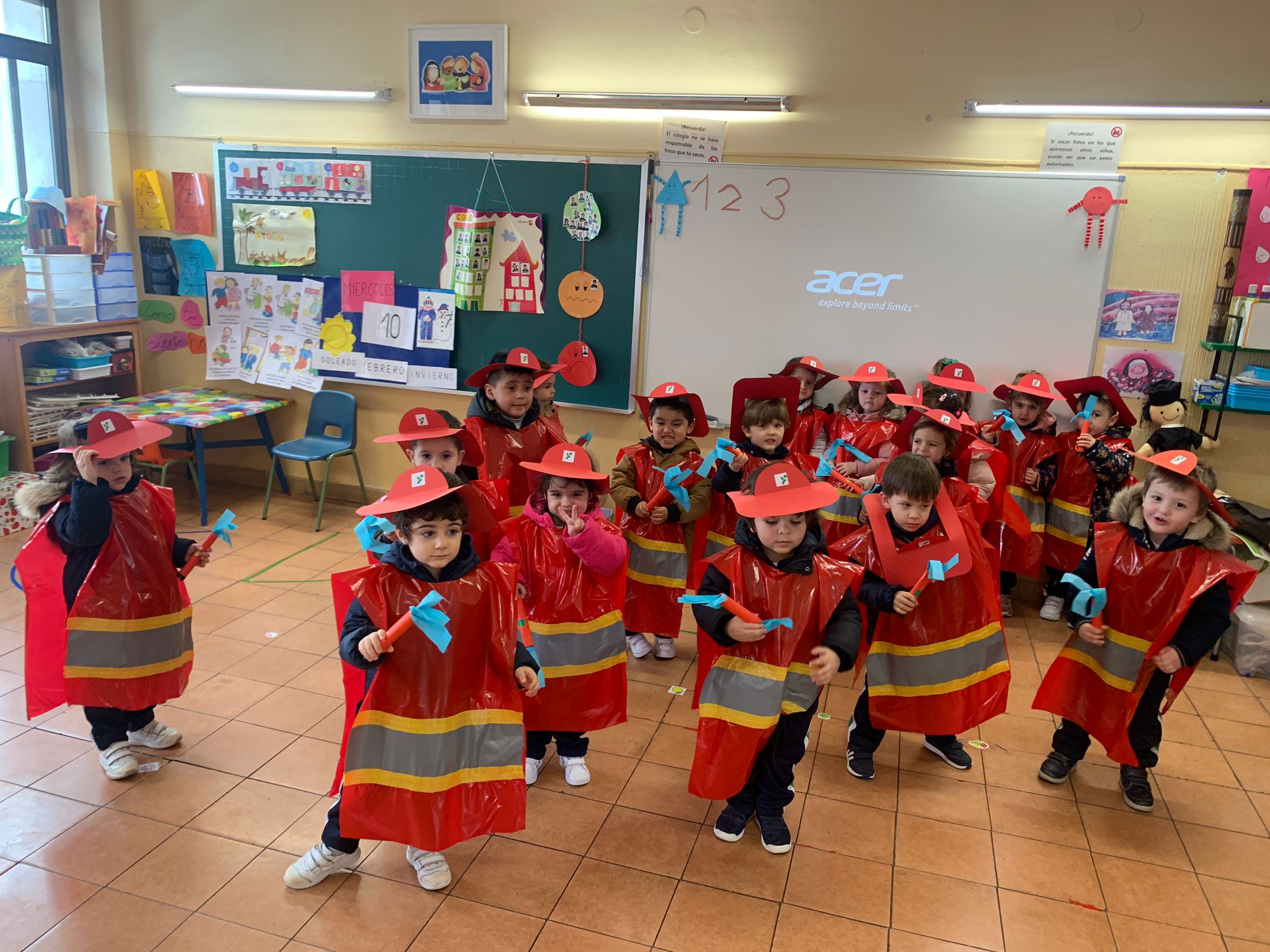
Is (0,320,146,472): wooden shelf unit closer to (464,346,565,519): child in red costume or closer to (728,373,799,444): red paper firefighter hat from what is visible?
(464,346,565,519): child in red costume

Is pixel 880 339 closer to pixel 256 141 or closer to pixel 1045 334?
pixel 1045 334

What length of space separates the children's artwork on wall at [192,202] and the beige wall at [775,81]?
0.08m

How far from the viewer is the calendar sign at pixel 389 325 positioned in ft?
18.3

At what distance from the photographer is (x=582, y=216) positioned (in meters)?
5.10

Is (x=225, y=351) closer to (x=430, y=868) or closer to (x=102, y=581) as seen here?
(x=102, y=581)

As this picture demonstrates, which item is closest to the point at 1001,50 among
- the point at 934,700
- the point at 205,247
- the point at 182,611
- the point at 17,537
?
the point at 934,700

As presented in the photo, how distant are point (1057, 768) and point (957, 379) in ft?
6.74

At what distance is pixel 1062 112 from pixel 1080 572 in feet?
8.45

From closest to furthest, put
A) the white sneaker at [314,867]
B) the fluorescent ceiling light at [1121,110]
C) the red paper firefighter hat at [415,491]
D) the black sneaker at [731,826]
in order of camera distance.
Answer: the red paper firefighter hat at [415,491], the white sneaker at [314,867], the black sneaker at [731,826], the fluorescent ceiling light at [1121,110]

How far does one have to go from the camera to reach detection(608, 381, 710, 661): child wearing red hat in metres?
3.63

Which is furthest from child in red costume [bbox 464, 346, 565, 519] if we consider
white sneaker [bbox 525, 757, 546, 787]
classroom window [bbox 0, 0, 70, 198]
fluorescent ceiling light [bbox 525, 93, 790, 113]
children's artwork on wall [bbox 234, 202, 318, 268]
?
classroom window [bbox 0, 0, 70, 198]

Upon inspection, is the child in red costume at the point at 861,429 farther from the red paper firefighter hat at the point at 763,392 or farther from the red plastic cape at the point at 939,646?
the red plastic cape at the point at 939,646

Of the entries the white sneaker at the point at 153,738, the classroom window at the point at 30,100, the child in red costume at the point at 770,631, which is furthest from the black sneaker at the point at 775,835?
the classroom window at the point at 30,100

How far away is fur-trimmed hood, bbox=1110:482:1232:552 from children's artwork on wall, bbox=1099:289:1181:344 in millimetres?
1918
